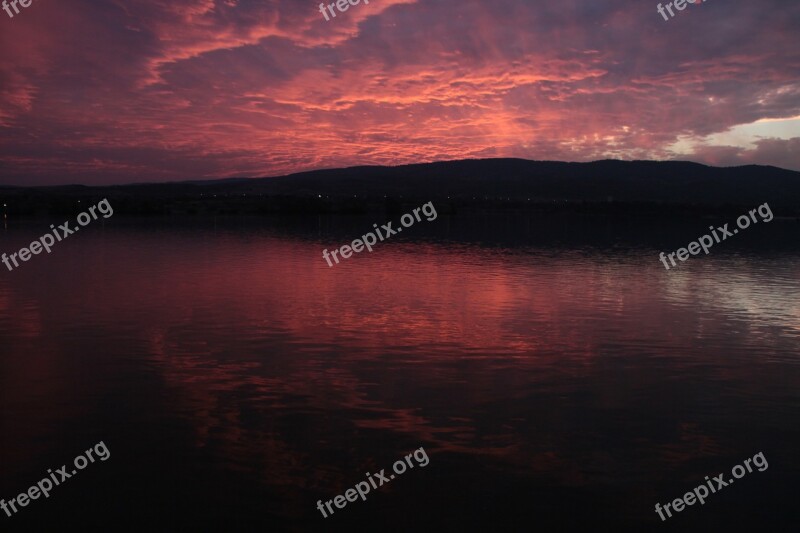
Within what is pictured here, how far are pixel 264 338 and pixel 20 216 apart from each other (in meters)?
90.9

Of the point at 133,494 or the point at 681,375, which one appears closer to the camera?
the point at 133,494

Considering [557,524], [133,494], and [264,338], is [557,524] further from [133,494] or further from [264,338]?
[264,338]

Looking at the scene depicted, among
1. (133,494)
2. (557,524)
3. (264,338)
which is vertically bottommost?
(557,524)

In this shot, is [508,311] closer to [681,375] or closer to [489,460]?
[681,375]

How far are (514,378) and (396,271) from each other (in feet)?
66.6

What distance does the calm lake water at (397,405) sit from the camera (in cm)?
942

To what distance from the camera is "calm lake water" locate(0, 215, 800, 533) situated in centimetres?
942

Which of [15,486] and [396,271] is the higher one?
[396,271]

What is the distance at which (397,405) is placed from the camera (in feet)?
43.3

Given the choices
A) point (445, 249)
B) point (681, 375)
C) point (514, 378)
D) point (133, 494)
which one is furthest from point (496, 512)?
point (445, 249)

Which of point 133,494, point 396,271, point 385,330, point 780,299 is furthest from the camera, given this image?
point 396,271

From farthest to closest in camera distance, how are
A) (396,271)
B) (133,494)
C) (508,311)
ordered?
(396,271) → (508,311) → (133,494)

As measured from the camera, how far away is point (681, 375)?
15.6 metres

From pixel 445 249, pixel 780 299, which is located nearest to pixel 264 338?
pixel 780 299
